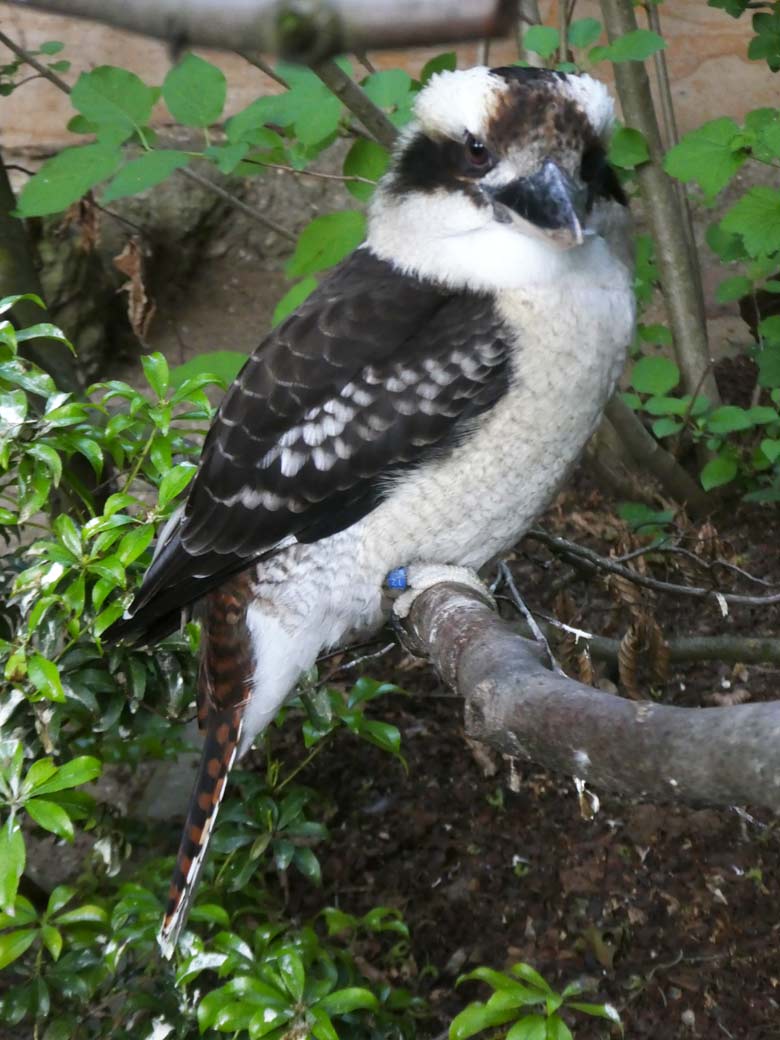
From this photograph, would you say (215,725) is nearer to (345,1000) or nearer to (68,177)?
(345,1000)

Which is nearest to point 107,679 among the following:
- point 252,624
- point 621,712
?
point 252,624

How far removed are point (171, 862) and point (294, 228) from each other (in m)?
2.59

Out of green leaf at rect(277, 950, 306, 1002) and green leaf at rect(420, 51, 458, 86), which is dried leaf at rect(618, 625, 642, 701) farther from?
green leaf at rect(420, 51, 458, 86)

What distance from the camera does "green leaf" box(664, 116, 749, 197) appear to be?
197 centimetres

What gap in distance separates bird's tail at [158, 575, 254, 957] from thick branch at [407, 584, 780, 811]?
24.3 inches

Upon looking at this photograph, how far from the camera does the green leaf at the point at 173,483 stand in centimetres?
165

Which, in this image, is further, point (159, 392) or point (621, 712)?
point (159, 392)

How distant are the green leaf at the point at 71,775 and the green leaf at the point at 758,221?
130 centimetres

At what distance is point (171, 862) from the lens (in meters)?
2.07

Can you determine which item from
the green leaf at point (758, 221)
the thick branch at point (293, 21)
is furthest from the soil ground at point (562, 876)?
the thick branch at point (293, 21)

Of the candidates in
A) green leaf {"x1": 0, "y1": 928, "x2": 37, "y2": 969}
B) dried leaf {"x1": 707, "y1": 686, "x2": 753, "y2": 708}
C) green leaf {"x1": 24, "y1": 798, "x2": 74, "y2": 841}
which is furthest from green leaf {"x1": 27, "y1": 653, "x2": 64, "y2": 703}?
dried leaf {"x1": 707, "y1": 686, "x2": 753, "y2": 708}

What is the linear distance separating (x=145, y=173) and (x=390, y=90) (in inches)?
18.6

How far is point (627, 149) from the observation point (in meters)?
2.38

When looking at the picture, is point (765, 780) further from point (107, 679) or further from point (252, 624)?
point (107, 679)
